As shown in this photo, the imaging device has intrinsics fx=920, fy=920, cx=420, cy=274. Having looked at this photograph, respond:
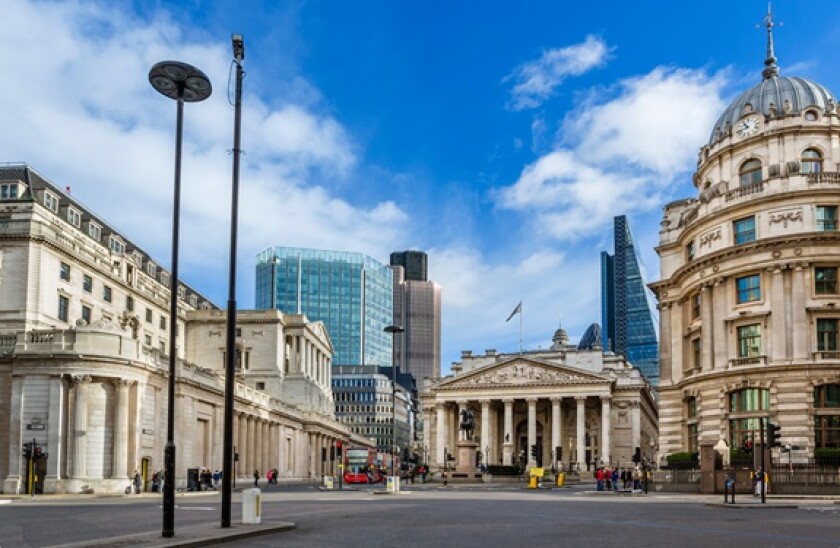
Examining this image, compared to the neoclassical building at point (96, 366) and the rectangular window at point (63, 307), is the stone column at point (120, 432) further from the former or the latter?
the rectangular window at point (63, 307)

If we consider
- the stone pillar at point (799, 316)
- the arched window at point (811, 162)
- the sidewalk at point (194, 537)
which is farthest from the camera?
the arched window at point (811, 162)

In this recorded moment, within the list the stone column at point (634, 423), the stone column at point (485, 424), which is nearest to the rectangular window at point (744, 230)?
the stone column at point (634, 423)

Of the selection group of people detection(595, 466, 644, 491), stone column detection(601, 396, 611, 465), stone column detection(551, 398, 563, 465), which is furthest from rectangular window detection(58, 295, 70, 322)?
stone column detection(601, 396, 611, 465)

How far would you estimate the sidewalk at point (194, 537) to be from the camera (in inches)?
672

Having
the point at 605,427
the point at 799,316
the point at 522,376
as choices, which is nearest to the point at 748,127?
the point at 799,316

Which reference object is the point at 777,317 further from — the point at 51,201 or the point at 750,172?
the point at 51,201

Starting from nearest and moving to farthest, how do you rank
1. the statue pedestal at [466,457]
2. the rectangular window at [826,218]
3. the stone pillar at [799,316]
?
the stone pillar at [799,316] → the rectangular window at [826,218] → the statue pedestal at [466,457]

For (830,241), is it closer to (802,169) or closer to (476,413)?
(802,169)

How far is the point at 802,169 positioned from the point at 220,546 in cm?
5612

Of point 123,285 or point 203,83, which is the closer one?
point 203,83

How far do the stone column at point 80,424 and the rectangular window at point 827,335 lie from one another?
146 feet

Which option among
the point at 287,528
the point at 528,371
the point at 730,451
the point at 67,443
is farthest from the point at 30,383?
the point at 528,371

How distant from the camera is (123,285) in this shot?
7669 cm

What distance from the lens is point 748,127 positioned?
6594cm
